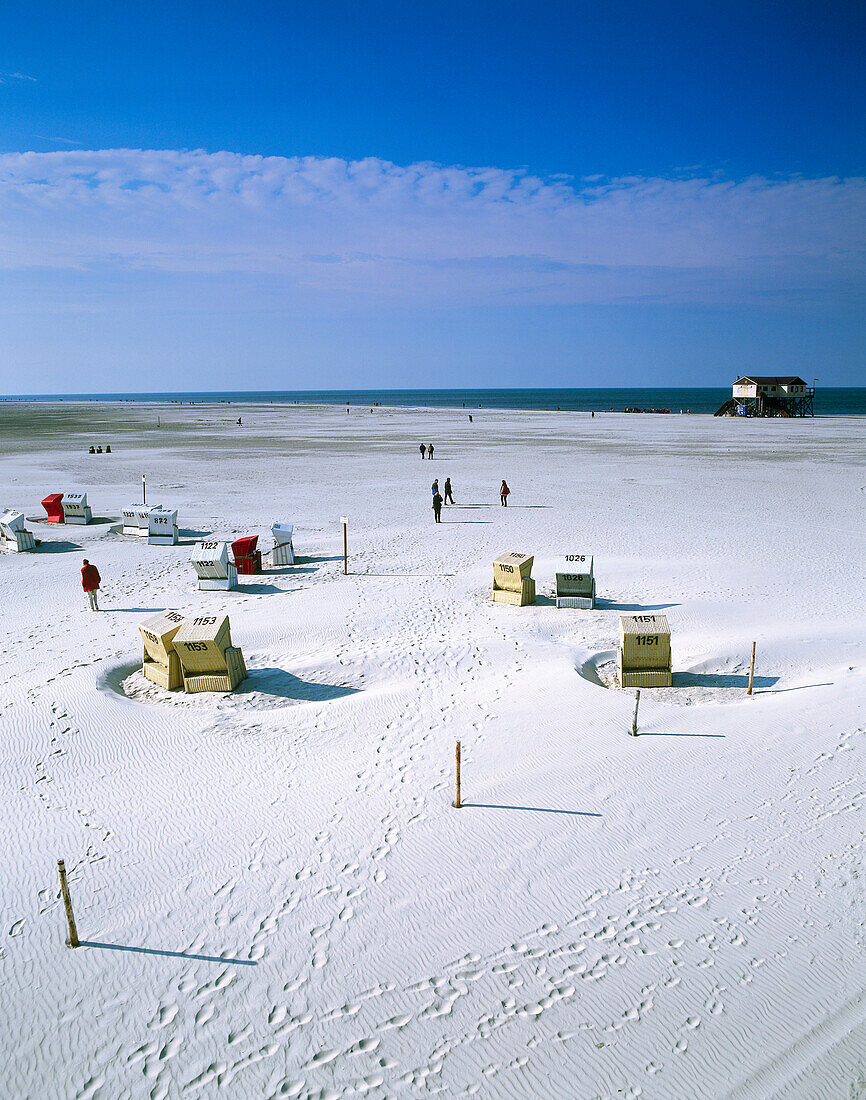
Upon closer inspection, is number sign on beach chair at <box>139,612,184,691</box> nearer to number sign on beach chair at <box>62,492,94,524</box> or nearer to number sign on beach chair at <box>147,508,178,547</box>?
number sign on beach chair at <box>147,508,178,547</box>

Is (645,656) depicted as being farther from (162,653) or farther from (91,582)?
(91,582)

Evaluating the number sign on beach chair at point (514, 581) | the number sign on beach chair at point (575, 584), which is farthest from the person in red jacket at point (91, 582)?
the number sign on beach chair at point (575, 584)

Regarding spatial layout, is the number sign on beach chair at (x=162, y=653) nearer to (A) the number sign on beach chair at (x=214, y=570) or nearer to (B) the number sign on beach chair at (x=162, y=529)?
(A) the number sign on beach chair at (x=214, y=570)

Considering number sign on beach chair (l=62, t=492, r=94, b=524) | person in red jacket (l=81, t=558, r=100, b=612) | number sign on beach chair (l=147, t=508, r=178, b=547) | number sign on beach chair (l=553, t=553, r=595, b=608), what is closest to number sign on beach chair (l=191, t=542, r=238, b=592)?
person in red jacket (l=81, t=558, r=100, b=612)

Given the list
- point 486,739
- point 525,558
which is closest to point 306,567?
point 525,558

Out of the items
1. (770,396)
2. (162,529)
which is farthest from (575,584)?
(770,396)

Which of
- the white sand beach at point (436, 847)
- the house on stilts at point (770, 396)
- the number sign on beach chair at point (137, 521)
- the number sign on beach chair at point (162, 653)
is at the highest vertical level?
the house on stilts at point (770, 396)

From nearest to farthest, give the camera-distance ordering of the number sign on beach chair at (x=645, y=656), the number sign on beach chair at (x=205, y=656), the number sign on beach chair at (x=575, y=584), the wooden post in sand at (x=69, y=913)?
1. the wooden post in sand at (x=69, y=913)
2. the number sign on beach chair at (x=205, y=656)
3. the number sign on beach chair at (x=645, y=656)
4. the number sign on beach chair at (x=575, y=584)
